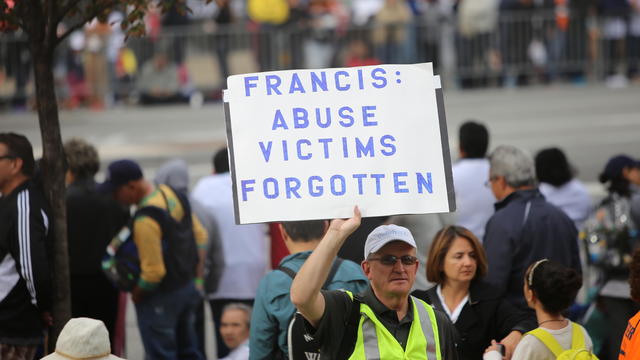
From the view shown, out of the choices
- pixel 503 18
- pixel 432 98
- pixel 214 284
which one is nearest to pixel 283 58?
pixel 503 18

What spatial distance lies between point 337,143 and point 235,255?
3232mm

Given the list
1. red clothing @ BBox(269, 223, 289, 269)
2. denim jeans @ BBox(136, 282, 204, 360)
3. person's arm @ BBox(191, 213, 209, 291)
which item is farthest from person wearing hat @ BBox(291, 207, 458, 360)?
person's arm @ BBox(191, 213, 209, 291)

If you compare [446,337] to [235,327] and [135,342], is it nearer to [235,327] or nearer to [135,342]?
[235,327]

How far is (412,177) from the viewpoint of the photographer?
5.01m

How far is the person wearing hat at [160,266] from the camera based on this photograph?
7453mm

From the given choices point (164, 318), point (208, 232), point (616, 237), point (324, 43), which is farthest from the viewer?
point (324, 43)

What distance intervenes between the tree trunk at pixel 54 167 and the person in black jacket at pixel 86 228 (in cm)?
139

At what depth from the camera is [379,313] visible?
189 inches

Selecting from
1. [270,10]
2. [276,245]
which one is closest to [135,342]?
[276,245]

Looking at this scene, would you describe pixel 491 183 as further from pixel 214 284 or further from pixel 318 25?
pixel 318 25

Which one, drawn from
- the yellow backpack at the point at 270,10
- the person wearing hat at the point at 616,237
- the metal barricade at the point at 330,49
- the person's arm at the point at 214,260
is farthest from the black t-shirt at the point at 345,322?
the yellow backpack at the point at 270,10

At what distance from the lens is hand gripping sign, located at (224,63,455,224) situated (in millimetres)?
4926

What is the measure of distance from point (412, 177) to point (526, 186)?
81.3 inches

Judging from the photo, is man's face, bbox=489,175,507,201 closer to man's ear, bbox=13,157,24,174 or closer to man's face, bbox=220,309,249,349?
man's face, bbox=220,309,249,349
